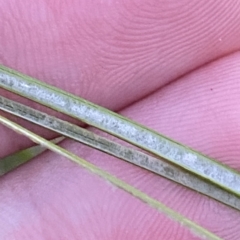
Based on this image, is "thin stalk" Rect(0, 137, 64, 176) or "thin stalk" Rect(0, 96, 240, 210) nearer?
"thin stalk" Rect(0, 96, 240, 210)

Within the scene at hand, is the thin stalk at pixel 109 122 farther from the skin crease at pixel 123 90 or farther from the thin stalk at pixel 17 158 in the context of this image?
the thin stalk at pixel 17 158

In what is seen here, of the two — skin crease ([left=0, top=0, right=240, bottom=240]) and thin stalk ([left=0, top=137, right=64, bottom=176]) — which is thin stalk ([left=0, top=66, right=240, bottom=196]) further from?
thin stalk ([left=0, top=137, right=64, bottom=176])

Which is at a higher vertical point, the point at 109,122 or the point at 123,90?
the point at 123,90

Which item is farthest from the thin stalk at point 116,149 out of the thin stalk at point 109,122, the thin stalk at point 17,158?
the thin stalk at point 17,158

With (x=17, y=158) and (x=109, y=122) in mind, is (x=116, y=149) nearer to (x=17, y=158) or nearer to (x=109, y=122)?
(x=109, y=122)

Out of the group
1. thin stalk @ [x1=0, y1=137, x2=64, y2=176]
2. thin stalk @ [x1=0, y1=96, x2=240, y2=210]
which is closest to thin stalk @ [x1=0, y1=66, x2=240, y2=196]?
thin stalk @ [x1=0, y1=96, x2=240, y2=210]

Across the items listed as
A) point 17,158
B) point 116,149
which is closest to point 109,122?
point 116,149
